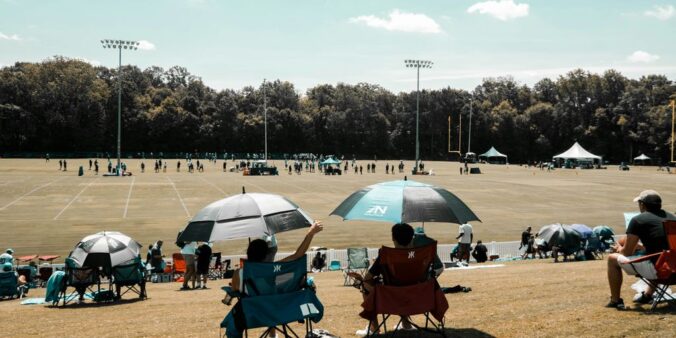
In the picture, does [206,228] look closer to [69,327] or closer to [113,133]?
[69,327]

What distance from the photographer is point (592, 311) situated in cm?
729

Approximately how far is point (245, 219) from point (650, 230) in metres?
5.03

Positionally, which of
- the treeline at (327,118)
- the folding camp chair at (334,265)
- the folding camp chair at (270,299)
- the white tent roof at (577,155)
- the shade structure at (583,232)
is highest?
the treeline at (327,118)

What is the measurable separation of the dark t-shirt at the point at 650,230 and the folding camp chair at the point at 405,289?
2549 millimetres

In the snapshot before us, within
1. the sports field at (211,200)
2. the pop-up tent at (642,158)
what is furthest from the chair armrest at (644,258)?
the pop-up tent at (642,158)

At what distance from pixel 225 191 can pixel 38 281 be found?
27.6m

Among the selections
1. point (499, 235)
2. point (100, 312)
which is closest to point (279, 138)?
point (499, 235)

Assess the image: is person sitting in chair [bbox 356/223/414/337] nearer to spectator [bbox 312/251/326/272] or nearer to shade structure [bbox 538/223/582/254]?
spectator [bbox 312/251/326/272]

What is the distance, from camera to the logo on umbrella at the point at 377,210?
792 cm

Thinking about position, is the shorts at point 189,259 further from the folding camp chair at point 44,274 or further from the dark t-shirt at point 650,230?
the dark t-shirt at point 650,230

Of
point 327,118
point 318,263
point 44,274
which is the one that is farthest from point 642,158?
point 44,274

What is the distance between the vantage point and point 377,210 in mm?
7977

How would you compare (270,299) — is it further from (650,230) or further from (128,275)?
(128,275)

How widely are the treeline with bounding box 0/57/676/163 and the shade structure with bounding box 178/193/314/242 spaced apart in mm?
116221
